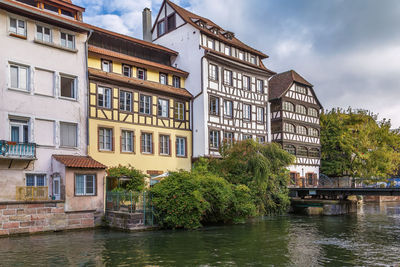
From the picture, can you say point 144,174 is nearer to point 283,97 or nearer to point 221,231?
point 221,231

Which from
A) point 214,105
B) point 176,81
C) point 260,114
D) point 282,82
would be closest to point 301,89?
point 282,82

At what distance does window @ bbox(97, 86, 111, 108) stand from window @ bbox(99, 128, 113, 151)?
1.62 meters

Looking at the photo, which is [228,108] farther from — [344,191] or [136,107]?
[344,191]

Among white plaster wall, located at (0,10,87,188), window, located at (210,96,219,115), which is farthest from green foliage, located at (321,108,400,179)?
white plaster wall, located at (0,10,87,188)

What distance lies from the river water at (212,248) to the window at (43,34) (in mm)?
11179

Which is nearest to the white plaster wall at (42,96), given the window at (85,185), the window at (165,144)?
the window at (85,185)

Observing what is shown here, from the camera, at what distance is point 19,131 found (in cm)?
2308

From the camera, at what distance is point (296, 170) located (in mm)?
43969

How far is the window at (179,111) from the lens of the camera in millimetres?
32281

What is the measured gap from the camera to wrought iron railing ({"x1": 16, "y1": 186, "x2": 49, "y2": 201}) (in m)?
21.2

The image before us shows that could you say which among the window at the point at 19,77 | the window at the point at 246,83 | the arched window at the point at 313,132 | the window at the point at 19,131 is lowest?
the window at the point at 19,131

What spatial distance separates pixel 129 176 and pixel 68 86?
6593 millimetres

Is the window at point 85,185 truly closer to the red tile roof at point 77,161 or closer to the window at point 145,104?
the red tile roof at point 77,161

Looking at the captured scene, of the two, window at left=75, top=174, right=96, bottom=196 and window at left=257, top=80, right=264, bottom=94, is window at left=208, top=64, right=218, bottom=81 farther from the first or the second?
window at left=75, top=174, right=96, bottom=196
